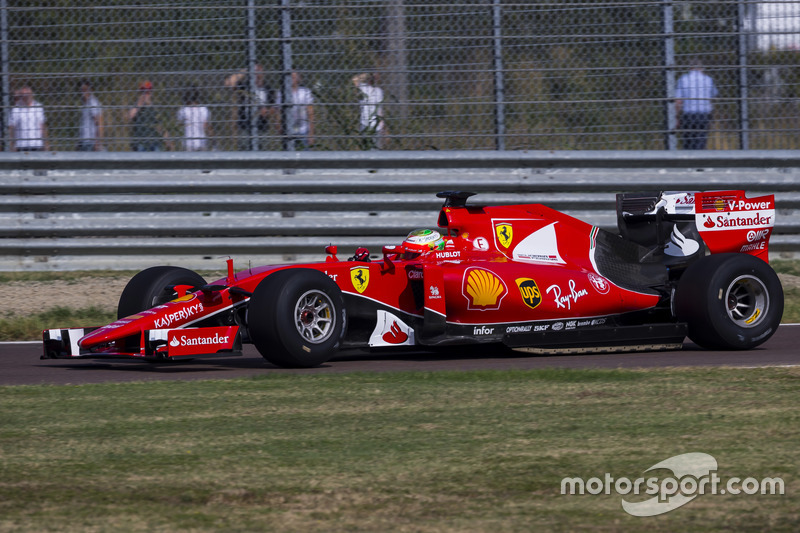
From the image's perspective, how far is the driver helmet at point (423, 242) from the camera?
8.19 meters

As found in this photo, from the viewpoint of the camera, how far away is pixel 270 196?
11.7 m

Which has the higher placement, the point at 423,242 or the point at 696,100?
the point at 696,100

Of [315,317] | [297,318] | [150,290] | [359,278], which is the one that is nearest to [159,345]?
[297,318]

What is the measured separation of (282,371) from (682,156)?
621 centimetres

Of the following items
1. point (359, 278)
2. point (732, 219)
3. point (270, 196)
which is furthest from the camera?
point (270, 196)

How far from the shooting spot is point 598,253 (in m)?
8.73

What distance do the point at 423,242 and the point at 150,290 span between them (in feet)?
6.37

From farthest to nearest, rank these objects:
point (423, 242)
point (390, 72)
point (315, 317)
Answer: point (390, 72), point (423, 242), point (315, 317)

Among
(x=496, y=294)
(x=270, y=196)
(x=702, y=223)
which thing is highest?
(x=270, y=196)

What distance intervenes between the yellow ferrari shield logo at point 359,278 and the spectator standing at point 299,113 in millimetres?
4305

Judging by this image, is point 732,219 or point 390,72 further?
point 390,72

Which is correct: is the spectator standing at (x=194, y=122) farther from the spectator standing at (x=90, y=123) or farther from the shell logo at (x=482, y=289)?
the shell logo at (x=482, y=289)

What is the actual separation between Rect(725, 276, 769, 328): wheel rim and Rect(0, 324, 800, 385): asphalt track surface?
0.23m

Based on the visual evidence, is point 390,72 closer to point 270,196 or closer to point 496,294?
point 270,196
